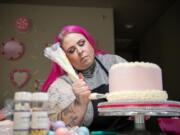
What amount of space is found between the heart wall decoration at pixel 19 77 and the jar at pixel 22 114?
225 centimetres

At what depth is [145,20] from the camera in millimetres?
3746

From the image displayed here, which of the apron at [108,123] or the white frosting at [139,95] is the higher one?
the white frosting at [139,95]

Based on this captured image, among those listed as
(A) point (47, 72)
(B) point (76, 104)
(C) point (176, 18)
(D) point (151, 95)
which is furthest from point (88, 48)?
(C) point (176, 18)

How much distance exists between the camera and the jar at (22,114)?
2.12 feet

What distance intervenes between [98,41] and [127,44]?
197 centimetres

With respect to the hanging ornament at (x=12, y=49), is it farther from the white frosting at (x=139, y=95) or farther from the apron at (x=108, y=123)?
the white frosting at (x=139, y=95)

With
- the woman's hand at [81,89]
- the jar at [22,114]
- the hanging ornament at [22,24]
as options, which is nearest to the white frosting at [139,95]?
the woman's hand at [81,89]

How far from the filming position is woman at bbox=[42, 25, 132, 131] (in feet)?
3.68

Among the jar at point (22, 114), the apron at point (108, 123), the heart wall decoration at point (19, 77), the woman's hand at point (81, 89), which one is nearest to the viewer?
the jar at point (22, 114)

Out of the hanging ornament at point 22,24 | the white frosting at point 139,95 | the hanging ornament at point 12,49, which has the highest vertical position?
the hanging ornament at point 22,24

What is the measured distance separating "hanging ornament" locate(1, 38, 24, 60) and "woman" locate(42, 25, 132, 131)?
1.61m

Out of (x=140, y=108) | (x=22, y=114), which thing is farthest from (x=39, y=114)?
(x=140, y=108)

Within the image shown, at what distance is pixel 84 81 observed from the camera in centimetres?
118

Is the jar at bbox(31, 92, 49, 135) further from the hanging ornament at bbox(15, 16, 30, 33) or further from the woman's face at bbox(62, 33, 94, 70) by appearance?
the hanging ornament at bbox(15, 16, 30, 33)
